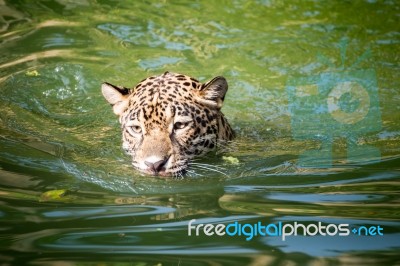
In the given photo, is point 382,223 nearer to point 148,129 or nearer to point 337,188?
point 337,188

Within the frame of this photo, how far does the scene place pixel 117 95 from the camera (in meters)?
8.48

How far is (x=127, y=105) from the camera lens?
27.3ft

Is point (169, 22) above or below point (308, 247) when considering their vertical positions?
above

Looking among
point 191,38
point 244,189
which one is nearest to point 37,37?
point 191,38

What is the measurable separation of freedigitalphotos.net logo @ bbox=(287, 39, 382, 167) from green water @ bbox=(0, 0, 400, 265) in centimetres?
4

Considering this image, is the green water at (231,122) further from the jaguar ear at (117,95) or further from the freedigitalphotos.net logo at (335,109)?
the jaguar ear at (117,95)

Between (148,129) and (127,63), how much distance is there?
5.09m

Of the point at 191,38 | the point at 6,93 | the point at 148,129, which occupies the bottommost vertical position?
the point at 148,129

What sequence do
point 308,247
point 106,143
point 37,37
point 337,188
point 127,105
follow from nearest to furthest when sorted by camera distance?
point 308,247
point 337,188
point 127,105
point 106,143
point 37,37

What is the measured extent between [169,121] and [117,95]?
1.08 meters

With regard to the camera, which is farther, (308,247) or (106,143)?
(106,143)
